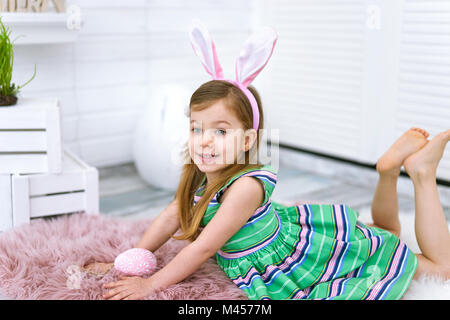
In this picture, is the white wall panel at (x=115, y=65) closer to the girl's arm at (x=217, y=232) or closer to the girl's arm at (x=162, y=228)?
the girl's arm at (x=162, y=228)

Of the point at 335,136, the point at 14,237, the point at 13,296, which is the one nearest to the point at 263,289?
the point at 13,296

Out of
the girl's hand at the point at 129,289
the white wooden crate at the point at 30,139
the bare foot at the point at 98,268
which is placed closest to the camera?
the girl's hand at the point at 129,289

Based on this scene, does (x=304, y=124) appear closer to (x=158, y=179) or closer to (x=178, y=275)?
(x=158, y=179)

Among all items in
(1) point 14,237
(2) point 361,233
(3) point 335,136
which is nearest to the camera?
(2) point 361,233

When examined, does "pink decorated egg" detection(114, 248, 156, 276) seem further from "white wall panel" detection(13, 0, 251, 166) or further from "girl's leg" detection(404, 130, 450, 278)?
"white wall panel" detection(13, 0, 251, 166)

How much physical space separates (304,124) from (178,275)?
54.4 inches

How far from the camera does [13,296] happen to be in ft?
3.54

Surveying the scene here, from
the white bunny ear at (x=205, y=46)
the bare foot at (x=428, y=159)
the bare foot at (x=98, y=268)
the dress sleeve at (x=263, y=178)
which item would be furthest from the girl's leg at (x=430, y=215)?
the bare foot at (x=98, y=268)

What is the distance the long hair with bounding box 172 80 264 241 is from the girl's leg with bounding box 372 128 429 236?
1.20 feet

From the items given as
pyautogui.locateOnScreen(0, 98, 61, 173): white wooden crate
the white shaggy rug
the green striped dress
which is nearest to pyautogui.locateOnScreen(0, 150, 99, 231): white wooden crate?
pyautogui.locateOnScreen(0, 98, 61, 173): white wooden crate

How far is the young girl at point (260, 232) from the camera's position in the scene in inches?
42.5

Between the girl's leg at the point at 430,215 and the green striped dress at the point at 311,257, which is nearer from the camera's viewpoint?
the green striped dress at the point at 311,257

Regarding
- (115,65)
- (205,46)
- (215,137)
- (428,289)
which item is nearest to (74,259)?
(215,137)

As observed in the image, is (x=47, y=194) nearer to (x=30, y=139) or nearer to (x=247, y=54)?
(x=30, y=139)
